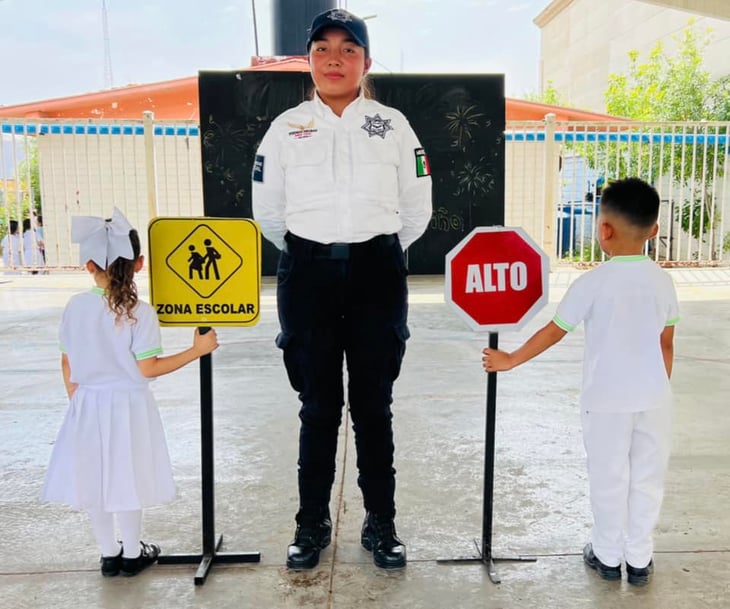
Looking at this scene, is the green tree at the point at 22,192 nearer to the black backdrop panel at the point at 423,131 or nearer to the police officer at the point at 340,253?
the black backdrop panel at the point at 423,131

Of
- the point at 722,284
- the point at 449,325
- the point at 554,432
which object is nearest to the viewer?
the point at 554,432

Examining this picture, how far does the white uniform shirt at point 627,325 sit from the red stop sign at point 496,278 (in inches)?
5.9

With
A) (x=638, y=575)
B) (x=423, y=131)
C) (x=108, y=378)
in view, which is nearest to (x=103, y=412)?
(x=108, y=378)

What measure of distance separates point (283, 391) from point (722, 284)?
799cm

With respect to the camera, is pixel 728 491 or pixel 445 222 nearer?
pixel 728 491

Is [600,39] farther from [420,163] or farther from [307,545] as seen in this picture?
[307,545]

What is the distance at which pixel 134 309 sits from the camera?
233 centimetres

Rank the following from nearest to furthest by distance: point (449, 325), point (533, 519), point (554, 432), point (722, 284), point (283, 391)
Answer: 1. point (533, 519)
2. point (554, 432)
3. point (283, 391)
4. point (449, 325)
5. point (722, 284)

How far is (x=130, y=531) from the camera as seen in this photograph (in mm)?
2438

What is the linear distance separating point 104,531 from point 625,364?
1.79m

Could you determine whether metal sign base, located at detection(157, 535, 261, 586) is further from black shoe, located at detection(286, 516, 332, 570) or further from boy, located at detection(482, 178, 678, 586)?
boy, located at detection(482, 178, 678, 586)

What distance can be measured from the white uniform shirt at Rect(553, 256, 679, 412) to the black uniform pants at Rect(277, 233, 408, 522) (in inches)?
23.9

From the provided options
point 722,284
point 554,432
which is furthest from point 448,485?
point 722,284

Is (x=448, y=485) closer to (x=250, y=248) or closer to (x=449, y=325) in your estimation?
(x=250, y=248)
